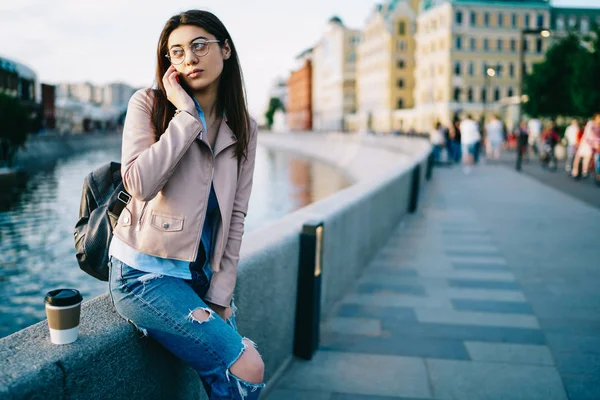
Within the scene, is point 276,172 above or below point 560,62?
below

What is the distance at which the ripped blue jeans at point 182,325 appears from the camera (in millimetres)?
2164

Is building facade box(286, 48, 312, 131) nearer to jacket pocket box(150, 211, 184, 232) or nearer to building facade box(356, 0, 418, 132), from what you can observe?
building facade box(356, 0, 418, 132)

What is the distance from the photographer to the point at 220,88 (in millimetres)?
Answer: 2574

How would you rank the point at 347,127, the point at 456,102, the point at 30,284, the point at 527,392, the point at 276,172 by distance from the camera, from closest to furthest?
the point at 527,392, the point at 30,284, the point at 276,172, the point at 456,102, the point at 347,127

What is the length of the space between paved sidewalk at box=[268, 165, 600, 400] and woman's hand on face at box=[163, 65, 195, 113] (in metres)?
2.05

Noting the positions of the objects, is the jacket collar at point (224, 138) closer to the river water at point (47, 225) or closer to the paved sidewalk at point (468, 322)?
the paved sidewalk at point (468, 322)

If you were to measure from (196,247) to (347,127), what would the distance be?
105509mm

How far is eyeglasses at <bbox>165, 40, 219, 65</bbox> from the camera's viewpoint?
238 centimetres

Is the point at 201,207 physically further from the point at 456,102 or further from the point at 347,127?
the point at 347,127

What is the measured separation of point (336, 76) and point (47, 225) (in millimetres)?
93404

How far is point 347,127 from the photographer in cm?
10675

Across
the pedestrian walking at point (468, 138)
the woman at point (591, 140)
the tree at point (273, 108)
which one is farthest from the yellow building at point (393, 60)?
the tree at point (273, 108)

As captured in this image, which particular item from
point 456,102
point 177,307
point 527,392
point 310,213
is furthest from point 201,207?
point 456,102

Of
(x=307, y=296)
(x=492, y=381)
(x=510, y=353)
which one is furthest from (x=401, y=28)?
(x=492, y=381)
